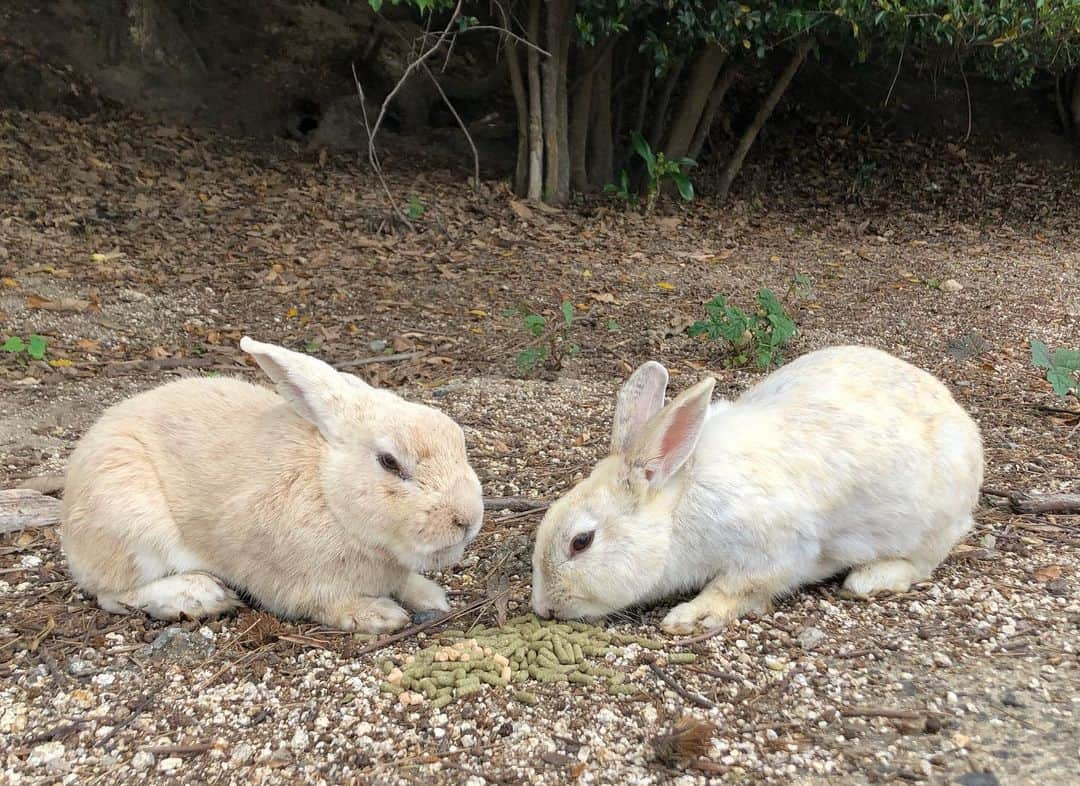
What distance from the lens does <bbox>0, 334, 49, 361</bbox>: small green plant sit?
6195 mm

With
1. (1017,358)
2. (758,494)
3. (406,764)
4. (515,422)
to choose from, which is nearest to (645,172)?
(1017,358)

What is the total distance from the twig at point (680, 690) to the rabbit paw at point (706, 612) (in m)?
0.25

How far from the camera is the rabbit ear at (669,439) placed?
125 inches

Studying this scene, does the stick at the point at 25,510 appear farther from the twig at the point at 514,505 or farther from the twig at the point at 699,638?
the twig at the point at 699,638

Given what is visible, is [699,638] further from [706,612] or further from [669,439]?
[669,439]

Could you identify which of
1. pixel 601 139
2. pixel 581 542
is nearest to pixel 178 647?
pixel 581 542

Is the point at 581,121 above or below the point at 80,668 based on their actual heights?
above

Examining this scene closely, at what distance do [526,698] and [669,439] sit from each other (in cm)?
102

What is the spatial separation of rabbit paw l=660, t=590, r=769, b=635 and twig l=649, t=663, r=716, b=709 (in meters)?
0.25

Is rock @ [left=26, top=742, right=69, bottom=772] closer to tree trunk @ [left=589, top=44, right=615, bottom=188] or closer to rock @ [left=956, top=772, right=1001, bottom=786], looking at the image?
rock @ [left=956, top=772, right=1001, bottom=786]

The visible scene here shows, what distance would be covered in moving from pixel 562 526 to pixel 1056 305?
681 centimetres

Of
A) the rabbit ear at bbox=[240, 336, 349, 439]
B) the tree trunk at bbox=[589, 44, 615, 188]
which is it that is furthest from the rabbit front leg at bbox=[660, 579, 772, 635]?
the tree trunk at bbox=[589, 44, 615, 188]

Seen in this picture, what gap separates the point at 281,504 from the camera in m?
3.12

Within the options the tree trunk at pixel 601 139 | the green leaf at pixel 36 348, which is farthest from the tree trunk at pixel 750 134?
the green leaf at pixel 36 348
